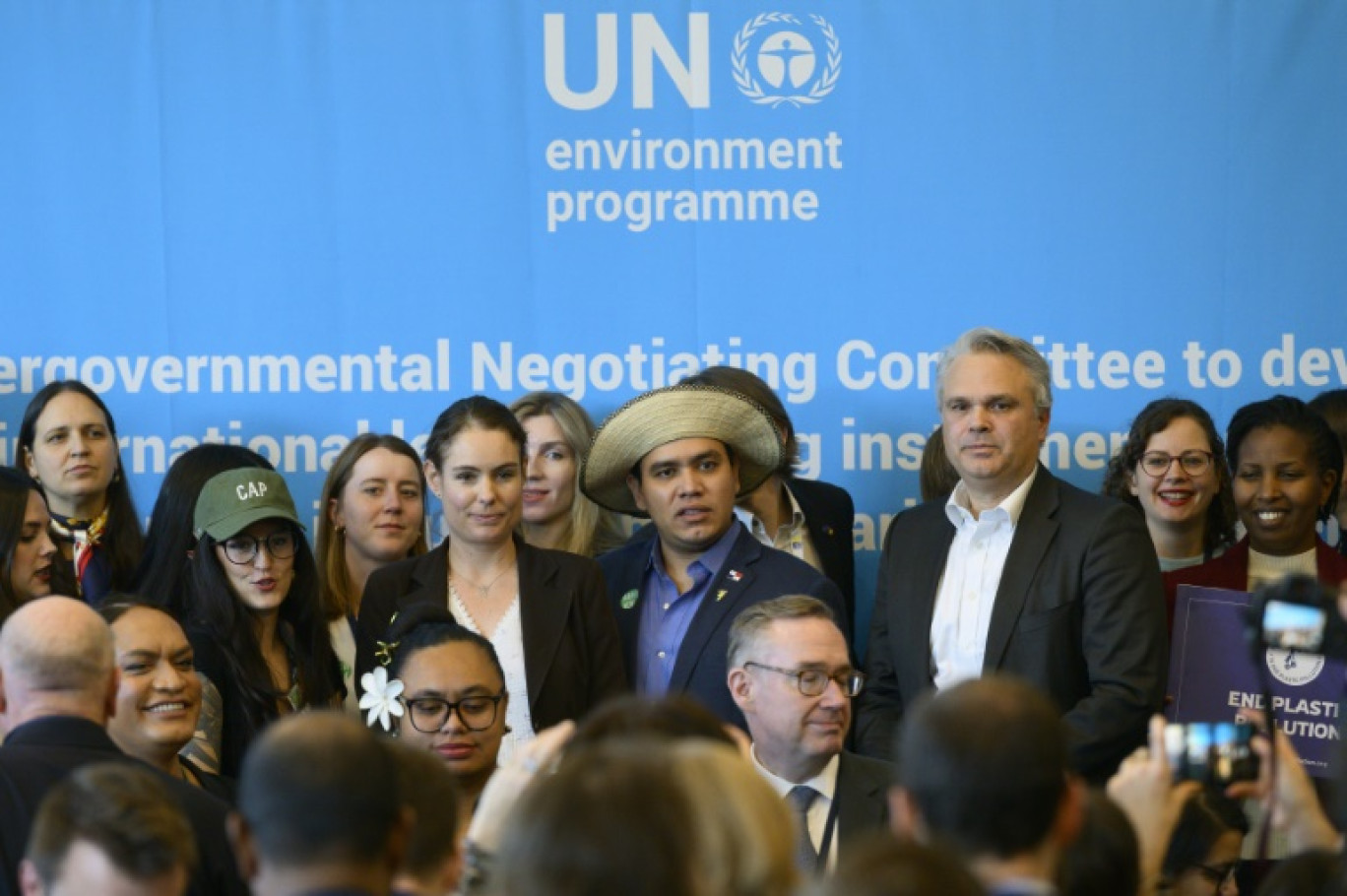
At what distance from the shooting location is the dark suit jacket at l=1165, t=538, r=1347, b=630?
5.18 m

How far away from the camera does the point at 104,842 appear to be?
2812 mm

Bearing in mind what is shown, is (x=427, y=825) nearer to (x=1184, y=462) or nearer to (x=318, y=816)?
(x=318, y=816)

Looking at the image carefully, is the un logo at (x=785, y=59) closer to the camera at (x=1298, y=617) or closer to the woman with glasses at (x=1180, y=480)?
the woman with glasses at (x=1180, y=480)

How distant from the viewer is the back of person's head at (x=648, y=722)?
9.34 feet

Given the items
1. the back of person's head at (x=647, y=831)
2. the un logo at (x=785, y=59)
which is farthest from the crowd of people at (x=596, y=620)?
the un logo at (x=785, y=59)

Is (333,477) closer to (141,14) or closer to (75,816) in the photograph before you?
(141,14)

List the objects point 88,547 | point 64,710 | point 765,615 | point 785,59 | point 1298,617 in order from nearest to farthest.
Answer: point 1298,617, point 64,710, point 765,615, point 88,547, point 785,59

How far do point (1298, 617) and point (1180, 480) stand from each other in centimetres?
255

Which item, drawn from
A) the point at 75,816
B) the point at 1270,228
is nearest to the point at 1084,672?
the point at 1270,228

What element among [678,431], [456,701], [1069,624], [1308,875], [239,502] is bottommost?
[1308,875]

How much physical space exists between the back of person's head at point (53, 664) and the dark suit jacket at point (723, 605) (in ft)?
5.57

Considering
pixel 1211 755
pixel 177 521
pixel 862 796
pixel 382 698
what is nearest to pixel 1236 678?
pixel 862 796

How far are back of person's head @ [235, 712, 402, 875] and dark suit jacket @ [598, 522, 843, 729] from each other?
2.40m

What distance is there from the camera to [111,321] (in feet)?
20.6
